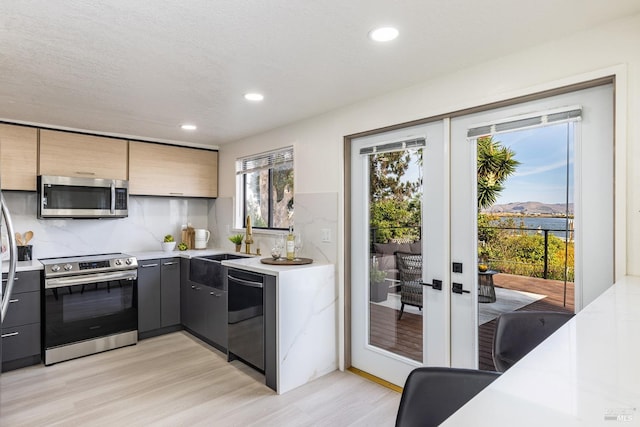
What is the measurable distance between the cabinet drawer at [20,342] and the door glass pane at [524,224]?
3708 mm

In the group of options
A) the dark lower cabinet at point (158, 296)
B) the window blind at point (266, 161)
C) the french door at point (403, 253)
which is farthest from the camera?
the dark lower cabinet at point (158, 296)

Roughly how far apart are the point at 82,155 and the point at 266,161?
1891 millimetres

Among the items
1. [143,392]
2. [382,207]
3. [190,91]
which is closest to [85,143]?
[190,91]

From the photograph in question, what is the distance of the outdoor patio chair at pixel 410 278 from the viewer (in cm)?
276

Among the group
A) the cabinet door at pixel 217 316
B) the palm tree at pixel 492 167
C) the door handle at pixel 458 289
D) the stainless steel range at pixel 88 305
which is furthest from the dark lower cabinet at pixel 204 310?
the palm tree at pixel 492 167

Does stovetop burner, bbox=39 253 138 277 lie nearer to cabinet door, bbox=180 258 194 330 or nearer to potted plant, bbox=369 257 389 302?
cabinet door, bbox=180 258 194 330

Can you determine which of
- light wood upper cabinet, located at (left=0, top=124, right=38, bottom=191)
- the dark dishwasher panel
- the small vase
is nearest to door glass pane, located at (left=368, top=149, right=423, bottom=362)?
the dark dishwasher panel

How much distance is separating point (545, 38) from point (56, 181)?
162 inches

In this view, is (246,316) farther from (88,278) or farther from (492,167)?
(492,167)

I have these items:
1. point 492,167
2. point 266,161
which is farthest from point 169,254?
point 492,167

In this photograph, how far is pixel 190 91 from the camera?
A: 2705 mm

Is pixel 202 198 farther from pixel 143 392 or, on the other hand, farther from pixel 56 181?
pixel 143 392

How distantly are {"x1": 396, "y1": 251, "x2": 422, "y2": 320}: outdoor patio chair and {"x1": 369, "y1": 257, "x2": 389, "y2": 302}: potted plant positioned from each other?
16cm

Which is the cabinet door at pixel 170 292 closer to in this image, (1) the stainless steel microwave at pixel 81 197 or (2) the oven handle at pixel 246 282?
(1) the stainless steel microwave at pixel 81 197
